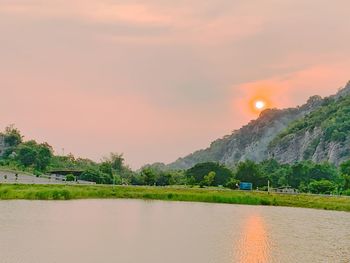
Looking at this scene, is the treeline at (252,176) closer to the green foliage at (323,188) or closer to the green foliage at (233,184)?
the green foliage at (233,184)

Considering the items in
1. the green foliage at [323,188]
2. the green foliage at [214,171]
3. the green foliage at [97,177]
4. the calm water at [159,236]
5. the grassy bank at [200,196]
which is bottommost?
the calm water at [159,236]

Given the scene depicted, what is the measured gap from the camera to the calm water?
33.7 m

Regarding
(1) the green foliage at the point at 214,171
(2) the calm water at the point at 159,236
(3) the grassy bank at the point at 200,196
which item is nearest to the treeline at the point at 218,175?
(1) the green foliage at the point at 214,171

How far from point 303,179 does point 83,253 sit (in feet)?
341

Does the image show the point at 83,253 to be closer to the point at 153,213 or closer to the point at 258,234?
the point at 258,234

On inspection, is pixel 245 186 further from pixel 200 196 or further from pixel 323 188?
pixel 200 196

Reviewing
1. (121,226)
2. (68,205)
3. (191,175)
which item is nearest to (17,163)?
→ (191,175)

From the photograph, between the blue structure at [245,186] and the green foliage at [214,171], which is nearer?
the blue structure at [245,186]

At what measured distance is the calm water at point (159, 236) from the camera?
33.7 metres

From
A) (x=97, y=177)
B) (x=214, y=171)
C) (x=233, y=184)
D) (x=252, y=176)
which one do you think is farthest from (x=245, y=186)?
(x=97, y=177)

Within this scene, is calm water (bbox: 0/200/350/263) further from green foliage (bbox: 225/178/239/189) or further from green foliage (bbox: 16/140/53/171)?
green foliage (bbox: 16/140/53/171)

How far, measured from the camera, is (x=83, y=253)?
33281mm

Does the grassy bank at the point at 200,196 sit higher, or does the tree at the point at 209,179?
the tree at the point at 209,179

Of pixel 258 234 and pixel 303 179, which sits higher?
pixel 303 179
